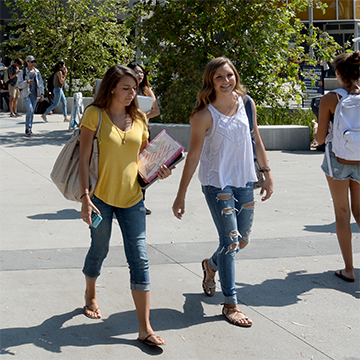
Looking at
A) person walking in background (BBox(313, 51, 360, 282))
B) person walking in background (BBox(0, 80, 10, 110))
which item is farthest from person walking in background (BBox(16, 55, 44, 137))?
person walking in background (BBox(313, 51, 360, 282))

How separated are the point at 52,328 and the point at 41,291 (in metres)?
0.73

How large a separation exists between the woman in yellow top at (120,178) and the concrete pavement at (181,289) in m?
0.42

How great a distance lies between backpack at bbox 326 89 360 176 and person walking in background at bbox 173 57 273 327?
1010mm

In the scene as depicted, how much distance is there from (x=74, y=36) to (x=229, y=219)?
18.6 m

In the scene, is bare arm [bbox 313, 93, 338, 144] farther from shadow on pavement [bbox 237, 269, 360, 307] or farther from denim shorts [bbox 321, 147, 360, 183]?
shadow on pavement [bbox 237, 269, 360, 307]

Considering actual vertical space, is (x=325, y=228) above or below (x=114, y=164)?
below

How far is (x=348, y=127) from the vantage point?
16.2ft

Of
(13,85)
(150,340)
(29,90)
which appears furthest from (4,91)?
(150,340)

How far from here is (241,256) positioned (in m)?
5.77

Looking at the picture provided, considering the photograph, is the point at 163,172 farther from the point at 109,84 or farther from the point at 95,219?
the point at 109,84

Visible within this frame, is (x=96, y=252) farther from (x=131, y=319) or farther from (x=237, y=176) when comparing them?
(x=237, y=176)

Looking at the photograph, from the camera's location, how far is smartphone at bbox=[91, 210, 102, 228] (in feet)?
12.6

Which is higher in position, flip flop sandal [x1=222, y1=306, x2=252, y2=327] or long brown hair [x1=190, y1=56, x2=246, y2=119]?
long brown hair [x1=190, y1=56, x2=246, y2=119]

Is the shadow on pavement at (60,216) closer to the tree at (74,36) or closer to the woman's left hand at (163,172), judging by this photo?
the woman's left hand at (163,172)
